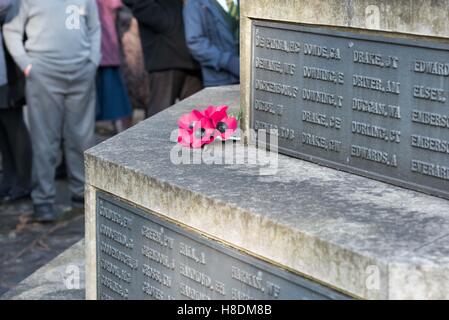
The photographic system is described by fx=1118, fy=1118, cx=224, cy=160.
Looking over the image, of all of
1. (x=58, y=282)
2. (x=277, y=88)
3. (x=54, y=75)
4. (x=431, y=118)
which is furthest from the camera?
(x=54, y=75)

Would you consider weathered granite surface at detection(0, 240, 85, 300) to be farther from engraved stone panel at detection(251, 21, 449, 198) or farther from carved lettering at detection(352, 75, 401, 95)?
carved lettering at detection(352, 75, 401, 95)

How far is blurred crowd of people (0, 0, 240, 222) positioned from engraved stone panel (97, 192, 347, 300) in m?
3.00

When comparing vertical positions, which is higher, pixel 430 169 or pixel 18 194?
pixel 430 169

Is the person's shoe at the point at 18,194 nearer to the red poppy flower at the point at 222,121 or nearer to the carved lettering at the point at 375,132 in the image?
the red poppy flower at the point at 222,121

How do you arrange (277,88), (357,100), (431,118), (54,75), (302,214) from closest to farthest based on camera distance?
(302,214) → (431,118) → (357,100) → (277,88) → (54,75)

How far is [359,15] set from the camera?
14.0ft

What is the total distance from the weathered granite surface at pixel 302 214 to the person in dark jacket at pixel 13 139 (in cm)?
319

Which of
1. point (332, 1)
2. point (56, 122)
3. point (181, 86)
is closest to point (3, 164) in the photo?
point (56, 122)

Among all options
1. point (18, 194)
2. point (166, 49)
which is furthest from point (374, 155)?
point (18, 194)

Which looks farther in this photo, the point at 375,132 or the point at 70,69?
the point at 70,69

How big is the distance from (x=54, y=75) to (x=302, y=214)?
407 centimetres

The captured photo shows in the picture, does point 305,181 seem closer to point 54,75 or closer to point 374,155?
point 374,155

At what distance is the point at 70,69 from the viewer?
25.3 feet

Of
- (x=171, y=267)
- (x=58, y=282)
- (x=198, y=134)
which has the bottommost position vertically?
(x=58, y=282)
